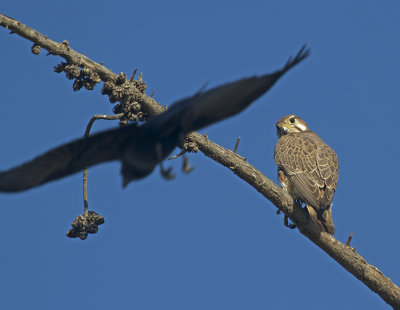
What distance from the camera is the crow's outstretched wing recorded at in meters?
4.77

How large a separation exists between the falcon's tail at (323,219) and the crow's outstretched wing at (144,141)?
78.9 inches

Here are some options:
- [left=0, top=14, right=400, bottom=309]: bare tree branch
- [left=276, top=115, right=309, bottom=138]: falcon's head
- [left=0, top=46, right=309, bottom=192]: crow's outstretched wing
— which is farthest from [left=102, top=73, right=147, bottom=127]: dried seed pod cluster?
[left=276, top=115, right=309, bottom=138]: falcon's head

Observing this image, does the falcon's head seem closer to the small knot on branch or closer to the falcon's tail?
the falcon's tail

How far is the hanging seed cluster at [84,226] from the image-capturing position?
5164 millimetres

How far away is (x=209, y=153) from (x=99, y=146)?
4.26ft

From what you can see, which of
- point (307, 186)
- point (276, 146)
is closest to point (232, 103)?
point (307, 186)

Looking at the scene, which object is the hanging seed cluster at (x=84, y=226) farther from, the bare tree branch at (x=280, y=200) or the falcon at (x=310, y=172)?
the falcon at (x=310, y=172)

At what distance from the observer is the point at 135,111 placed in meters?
5.66

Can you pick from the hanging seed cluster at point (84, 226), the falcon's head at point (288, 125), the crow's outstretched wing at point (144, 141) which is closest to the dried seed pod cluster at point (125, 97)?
the crow's outstretched wing at point (144, 141)

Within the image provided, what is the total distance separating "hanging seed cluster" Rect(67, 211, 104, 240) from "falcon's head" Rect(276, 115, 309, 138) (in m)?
4.35

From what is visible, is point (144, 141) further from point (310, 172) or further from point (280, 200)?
point (310, 172)

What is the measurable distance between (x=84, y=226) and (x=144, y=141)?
0.95 meters

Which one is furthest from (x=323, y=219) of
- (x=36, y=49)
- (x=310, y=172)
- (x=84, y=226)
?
(x=36, y=49)

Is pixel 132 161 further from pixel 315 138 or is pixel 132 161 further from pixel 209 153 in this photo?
pixel 315 138
